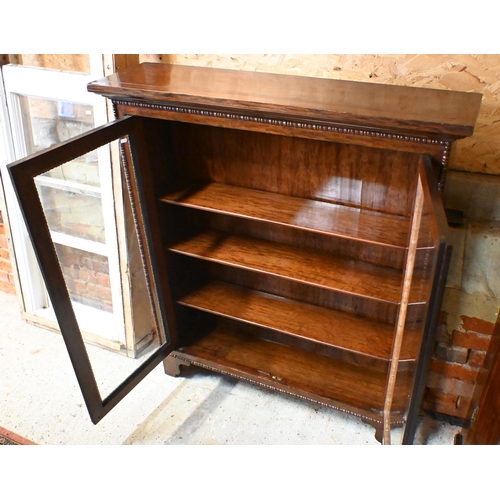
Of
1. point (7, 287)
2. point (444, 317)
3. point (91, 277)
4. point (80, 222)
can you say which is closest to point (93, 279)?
point (91, 277)

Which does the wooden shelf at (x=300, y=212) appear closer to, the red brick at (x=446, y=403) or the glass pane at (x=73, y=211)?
the glass pane at (x=73, y=211)

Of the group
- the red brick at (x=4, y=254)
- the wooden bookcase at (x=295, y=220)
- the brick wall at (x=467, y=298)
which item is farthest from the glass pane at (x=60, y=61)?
the brick wall at (x=467, y=298)

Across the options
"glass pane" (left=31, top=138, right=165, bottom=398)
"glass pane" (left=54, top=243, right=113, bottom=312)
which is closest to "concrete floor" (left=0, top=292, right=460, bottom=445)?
"glass pane" (left=31, top=138, right=165, bottom=398)

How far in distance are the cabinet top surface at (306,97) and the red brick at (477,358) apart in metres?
0.80

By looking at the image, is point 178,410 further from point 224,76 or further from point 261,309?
point 224,76

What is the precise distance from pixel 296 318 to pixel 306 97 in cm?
75

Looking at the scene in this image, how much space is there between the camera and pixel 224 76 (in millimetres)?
1510

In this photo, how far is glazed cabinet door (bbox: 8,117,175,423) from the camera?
1.18 meters

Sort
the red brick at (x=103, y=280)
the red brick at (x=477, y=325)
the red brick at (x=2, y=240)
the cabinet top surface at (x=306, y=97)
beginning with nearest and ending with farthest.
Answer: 1. the cabinet top surface at (x=306, y=97)
2. the red brick at (x=477, y=325)
3. the red brick at (x=103, y=280)
4. the red brick at (x=2, y=240)

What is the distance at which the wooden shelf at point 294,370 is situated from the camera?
167 centimetres

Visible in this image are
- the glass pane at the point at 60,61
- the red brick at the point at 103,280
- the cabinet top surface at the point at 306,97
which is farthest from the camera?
the red brick at the point at 103,280

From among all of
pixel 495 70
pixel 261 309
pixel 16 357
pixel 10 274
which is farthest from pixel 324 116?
pixel 10 274

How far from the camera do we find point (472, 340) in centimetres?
163
